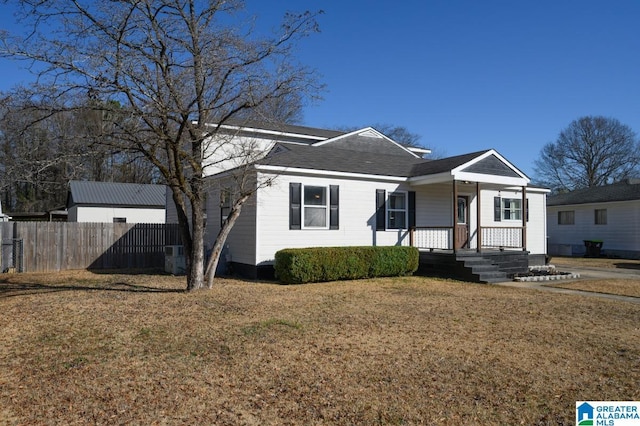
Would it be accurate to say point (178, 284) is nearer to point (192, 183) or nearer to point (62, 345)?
point (192, 183)

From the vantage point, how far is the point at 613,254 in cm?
2544

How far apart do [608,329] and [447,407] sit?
15.2 ft

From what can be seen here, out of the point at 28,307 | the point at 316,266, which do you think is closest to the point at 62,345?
the point at 28,307

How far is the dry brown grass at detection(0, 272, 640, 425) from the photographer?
4.22m

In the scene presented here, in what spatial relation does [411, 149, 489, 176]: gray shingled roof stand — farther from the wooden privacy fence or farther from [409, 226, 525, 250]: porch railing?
the wooden privacy fence

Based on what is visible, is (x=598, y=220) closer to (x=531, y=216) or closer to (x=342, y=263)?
(x=531, y=216)

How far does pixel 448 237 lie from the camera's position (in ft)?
56.6

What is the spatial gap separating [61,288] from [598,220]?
27.2 m

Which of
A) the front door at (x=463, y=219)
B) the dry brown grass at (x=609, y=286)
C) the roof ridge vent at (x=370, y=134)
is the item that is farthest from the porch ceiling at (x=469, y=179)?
the roof ridge vent at (x=370, y=134)

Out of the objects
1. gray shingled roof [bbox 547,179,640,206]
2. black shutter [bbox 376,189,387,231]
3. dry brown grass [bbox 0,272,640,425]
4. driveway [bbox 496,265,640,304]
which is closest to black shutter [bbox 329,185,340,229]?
black shutter [bbox 376,189,387,231]

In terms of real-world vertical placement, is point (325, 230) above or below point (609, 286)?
above

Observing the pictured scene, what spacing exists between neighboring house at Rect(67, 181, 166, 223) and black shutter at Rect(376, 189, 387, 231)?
18986 millimetres

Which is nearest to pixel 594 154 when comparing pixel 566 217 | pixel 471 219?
pixel 566 217

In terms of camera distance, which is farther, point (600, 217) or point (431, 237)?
point (600, 217)
